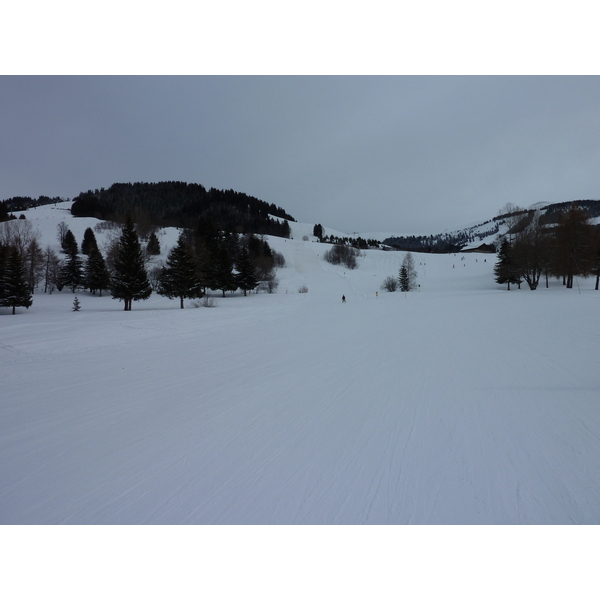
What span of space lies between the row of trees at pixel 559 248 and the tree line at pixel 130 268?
36432 mm

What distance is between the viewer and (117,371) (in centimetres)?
754

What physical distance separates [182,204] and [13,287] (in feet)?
354

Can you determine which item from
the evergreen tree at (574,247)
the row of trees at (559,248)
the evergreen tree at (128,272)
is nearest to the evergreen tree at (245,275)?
the evergreen tree at (128,272)

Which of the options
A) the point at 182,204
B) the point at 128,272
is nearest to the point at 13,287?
the point at 128,272

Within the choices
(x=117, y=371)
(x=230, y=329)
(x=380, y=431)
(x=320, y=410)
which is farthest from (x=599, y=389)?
(x=230, y=329)

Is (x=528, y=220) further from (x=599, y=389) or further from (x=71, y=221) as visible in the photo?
(x=71, y=221)

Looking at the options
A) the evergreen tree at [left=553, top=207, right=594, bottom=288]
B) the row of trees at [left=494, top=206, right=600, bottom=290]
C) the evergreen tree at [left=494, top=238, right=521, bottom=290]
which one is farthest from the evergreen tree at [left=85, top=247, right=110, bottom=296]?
the evergreen tree at [left=553, top=207, right=594, bottom=288]

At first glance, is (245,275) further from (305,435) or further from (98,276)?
(305,435)

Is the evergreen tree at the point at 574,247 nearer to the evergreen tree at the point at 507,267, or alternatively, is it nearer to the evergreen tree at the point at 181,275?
the evergreen tree at the point at 507,267

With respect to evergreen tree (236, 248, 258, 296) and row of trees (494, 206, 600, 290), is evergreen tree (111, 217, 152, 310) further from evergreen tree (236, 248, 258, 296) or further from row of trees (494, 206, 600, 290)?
row of trees (494, 206, 600, 290)

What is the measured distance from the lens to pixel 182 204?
127m

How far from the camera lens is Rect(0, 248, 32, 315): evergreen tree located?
2933 cm
